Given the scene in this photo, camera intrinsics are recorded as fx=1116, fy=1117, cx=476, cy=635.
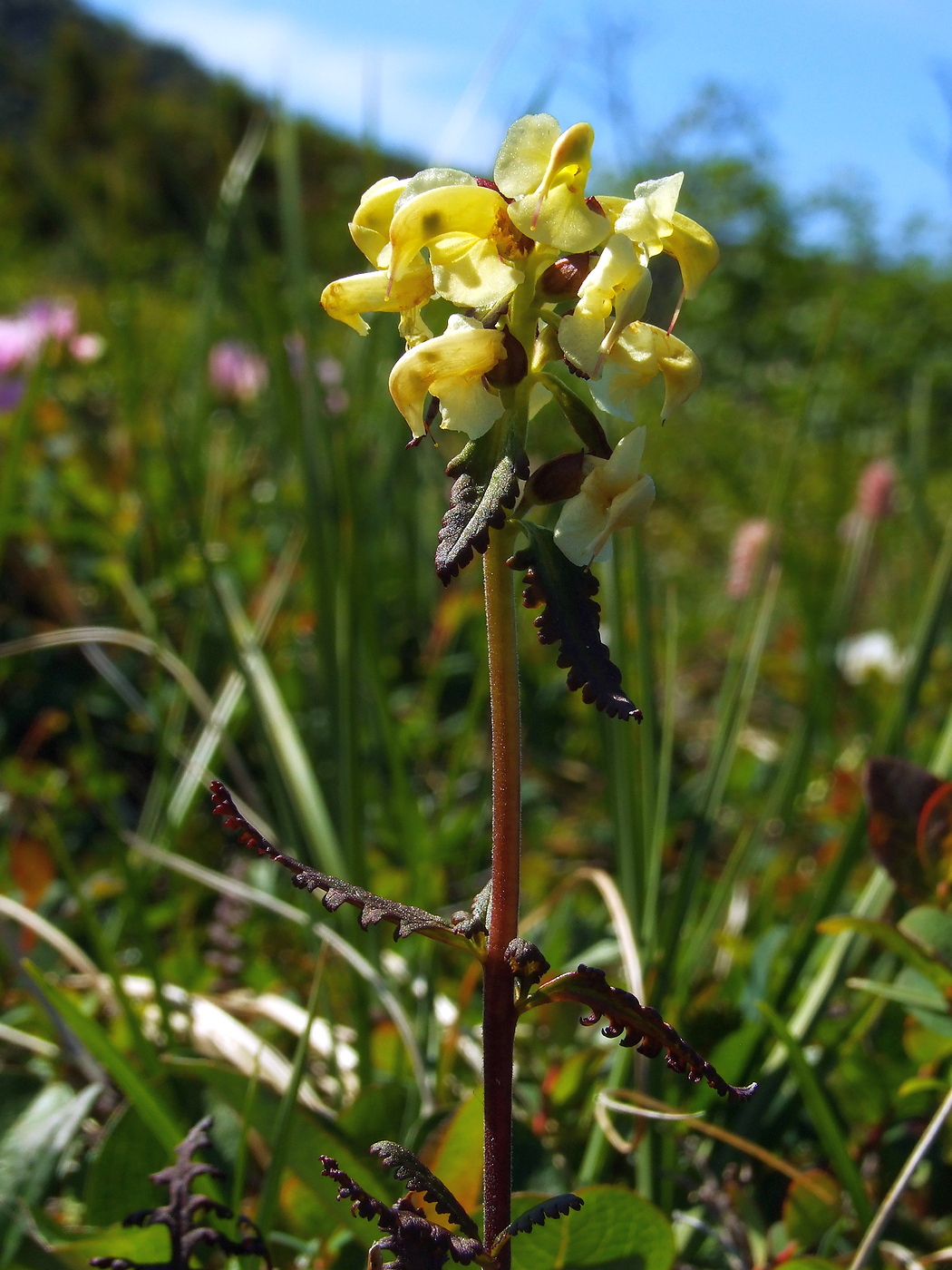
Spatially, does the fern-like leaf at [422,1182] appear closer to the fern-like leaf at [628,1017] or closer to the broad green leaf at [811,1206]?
the fern-like leaf at [628,1017]

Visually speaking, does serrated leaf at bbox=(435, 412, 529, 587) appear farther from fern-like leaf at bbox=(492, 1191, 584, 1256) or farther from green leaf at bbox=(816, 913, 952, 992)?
green leaf at bbox=(816, 913, 952, 992)

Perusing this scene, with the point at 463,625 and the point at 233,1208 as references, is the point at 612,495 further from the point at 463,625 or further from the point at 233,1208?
the point at 463,625

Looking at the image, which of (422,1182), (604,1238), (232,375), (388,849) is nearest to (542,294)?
(422,1182)

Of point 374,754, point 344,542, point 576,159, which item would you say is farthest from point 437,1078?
point 576,159

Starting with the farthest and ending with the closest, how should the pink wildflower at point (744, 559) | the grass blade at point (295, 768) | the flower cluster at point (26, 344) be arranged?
1. the flower cluster at point (26, 344)
2. the pink wildflower at point (744, 559)
3. the grass blade at point (295, 768)

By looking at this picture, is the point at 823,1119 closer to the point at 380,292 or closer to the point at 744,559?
the point at 380,292

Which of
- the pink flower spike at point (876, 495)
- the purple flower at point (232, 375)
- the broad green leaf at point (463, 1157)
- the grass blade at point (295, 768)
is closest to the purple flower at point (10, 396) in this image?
the purple flower at point (232, 375)
